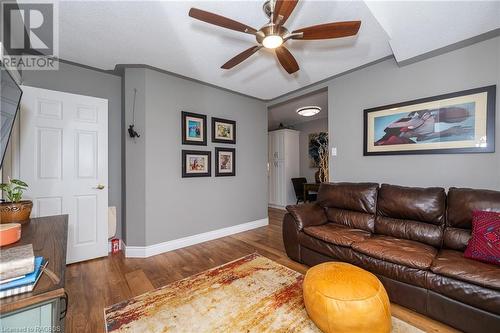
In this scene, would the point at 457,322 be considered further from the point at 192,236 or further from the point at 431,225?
the point at 192,236

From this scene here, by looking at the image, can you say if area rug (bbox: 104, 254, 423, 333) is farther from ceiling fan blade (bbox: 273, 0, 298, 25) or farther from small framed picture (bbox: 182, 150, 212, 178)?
ceiling fan blade (bbox: 273, 0, 298, 25)

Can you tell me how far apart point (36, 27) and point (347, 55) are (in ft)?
10.9

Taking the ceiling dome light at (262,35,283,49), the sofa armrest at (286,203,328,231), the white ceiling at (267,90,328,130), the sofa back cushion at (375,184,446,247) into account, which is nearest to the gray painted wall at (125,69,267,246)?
the white ceiling at (267,90,328,130)

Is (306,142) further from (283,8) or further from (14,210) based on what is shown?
(14,210)

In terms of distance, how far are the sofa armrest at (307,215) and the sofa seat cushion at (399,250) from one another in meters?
0.61

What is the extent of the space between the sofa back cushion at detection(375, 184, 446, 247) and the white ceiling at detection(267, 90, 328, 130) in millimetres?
2282

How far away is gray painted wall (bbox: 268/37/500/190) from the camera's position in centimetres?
211

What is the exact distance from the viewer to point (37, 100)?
2.36 meters

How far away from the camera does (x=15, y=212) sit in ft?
5.00

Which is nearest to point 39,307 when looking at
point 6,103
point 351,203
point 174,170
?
point 6,103

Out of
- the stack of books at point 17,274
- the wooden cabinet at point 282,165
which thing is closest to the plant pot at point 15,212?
the stack of books at point 17,274

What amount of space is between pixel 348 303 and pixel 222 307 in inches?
39.3

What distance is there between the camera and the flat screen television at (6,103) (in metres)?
1.33
